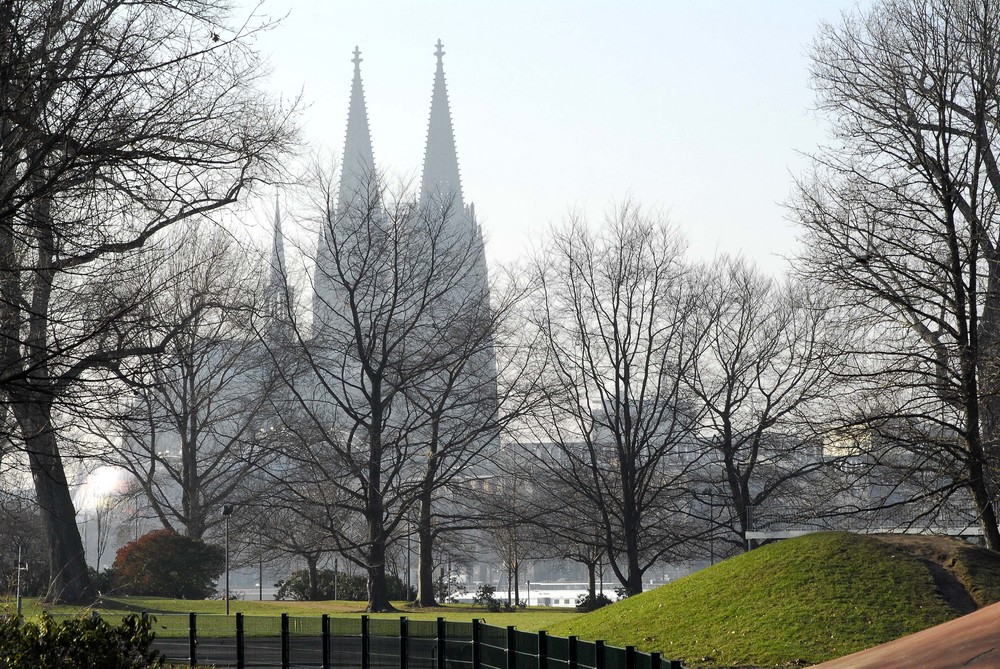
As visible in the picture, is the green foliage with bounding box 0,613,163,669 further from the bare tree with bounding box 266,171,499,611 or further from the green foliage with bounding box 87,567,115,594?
the green foliage with bounding box 87,567,115,594

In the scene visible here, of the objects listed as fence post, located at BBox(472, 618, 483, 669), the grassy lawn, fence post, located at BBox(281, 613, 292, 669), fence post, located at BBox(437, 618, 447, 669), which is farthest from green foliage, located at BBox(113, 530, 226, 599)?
fence post, located at BBox(472, 618, 483, 669)

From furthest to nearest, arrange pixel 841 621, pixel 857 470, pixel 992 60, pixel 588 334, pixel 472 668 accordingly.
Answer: pixel 588 334
pixel 857 470
pixel 992 60
pixel 841 621
pixel 472 668

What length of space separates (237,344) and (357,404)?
10.3 metres

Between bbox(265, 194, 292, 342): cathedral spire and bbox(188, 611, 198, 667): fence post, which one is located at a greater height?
bbox(265, 194, 292, 342): cathedral spire

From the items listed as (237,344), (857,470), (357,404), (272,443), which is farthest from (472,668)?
(237,344)

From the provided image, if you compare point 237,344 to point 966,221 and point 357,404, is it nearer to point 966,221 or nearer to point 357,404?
point 357,404

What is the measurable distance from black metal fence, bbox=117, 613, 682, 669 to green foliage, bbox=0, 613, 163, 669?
177 inches

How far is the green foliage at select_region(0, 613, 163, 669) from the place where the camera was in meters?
10.4

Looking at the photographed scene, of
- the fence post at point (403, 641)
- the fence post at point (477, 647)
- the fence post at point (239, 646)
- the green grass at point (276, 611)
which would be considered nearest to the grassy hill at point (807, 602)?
the fence post at point (477, 647)

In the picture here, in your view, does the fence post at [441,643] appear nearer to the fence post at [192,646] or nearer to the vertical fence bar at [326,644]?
the vertical fence bar at [326,644]

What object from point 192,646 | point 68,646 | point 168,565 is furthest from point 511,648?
point 168,565

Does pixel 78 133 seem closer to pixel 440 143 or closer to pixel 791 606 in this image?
pixel 791 606

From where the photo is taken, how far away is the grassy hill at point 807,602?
58.2 ft

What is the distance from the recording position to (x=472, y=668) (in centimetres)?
1567
